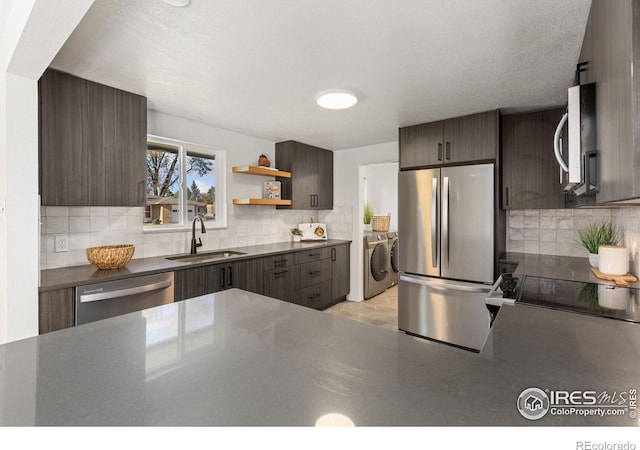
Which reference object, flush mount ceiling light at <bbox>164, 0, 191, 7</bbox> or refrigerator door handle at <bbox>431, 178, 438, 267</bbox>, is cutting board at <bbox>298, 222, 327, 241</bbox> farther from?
flush mount ceiling light at <bbox>164, 0, 191, 7</bbox>

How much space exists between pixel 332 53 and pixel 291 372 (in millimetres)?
1792

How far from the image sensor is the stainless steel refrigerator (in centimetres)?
290

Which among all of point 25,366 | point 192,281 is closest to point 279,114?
point 192,281

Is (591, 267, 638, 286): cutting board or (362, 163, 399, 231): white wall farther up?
(362, 163, 399, 231): white wall

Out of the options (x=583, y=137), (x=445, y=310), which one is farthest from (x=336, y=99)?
(x=445, y=310)

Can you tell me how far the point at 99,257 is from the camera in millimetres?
2322

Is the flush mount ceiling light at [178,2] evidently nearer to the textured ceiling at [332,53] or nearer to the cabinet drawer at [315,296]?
the textured ceiling at [332,53]

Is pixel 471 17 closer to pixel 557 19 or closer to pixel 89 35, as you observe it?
pixel 557 19

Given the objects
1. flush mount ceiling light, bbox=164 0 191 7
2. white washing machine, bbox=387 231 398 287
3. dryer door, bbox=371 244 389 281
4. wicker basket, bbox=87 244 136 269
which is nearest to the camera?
flush mount ceiling light, bbox=164 0 191 7

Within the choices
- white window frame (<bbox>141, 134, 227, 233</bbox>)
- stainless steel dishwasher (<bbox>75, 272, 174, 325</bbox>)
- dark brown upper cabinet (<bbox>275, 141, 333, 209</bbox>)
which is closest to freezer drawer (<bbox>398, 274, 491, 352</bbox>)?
dark brown upper cabinet (<bbox>275, 141, 333, 209</bbox>)

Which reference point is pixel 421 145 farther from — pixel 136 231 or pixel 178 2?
pixel 136 231

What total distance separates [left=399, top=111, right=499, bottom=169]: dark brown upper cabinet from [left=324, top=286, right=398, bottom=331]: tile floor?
1.86m

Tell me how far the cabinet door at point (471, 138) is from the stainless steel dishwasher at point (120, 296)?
9.36 ft

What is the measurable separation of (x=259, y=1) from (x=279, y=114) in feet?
5.37
